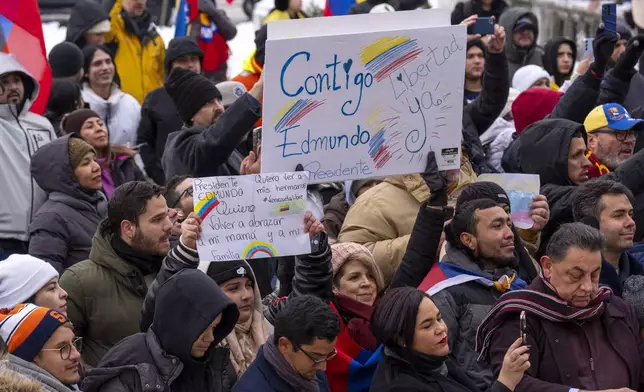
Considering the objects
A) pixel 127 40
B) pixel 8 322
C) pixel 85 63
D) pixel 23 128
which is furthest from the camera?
pixel 127 40

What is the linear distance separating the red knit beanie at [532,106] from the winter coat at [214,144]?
89.3 inches

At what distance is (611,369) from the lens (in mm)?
6129

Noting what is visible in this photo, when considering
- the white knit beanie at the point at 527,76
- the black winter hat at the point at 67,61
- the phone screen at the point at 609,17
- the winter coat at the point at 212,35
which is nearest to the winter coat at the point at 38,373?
the phone screen at the point at 609,17

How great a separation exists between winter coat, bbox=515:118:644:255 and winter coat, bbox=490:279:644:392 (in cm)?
172

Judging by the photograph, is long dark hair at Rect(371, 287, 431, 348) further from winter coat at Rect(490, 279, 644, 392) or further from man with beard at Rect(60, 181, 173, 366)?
man with beard at Rect(60, 181, 173, 366)

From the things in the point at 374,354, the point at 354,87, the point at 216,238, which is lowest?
the point at 374,354

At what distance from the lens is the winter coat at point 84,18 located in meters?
11.8

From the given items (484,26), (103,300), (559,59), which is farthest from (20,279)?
(559,59)

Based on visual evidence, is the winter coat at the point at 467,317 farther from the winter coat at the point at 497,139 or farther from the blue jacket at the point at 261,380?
the winter coat at the point at 497,139

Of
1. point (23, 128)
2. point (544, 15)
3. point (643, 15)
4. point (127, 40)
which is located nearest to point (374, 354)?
point (23, 128)

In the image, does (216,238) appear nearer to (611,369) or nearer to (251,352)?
(251,352)

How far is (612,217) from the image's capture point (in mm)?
7359

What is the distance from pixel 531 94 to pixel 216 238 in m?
4.30

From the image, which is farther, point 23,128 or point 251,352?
point 23,128
